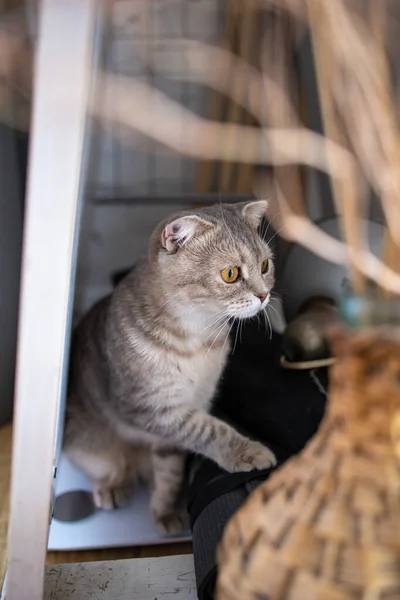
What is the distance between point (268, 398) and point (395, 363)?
780 mm

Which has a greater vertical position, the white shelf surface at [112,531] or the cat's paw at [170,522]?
the cat's paw at [170,522]

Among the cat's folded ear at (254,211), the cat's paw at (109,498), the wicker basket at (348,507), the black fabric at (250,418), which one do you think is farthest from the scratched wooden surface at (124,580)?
the cat's folded ear at (254,211)

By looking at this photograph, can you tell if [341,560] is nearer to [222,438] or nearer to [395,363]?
[395,363]

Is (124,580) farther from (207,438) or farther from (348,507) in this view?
(348,507)

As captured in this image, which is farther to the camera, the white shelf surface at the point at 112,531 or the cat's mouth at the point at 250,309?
the white shelf surface at the point at 112,531

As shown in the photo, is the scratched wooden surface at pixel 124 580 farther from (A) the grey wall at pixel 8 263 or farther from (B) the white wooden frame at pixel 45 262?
(A) the grey wall at pixel 8 263

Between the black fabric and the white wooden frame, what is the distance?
311 mm

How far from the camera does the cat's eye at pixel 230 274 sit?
1086mm

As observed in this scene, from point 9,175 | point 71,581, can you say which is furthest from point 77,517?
point 9,175

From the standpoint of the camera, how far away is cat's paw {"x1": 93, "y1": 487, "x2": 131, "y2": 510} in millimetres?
1286

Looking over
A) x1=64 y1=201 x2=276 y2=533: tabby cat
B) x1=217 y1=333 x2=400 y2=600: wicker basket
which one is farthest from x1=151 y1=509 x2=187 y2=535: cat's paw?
x1=217 y1=333 x2=400 y2=600: wicker basket

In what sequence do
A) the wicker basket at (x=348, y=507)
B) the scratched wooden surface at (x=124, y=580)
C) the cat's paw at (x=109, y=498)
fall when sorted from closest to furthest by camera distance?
the wicker basket at (x=348, y=507) → the scratched wooden surface at (x=124, y=580) → the cat's paw at (x=109, y=498)

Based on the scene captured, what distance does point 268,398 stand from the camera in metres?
1.22

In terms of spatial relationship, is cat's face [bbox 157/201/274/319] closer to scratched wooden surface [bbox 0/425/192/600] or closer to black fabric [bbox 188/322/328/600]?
black fabric [bbox 188/322/328/600]
